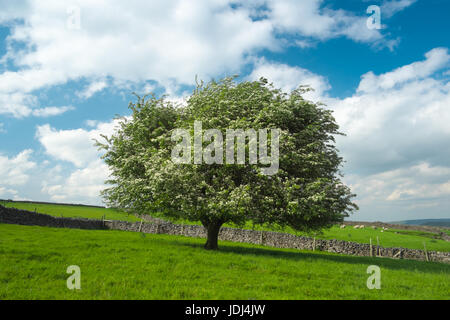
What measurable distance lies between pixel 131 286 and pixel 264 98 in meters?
16.4

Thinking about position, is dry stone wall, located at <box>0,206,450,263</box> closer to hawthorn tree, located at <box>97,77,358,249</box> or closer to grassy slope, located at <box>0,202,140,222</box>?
grassy slope, located at <box>0,202,140,222</box>

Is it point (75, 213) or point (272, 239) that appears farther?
point (75, 213)

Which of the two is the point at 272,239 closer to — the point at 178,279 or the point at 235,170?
the point at 235,170

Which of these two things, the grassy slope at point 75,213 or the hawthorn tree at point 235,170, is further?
the grassy slope at point 75,213

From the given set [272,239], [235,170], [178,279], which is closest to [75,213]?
[272,239]

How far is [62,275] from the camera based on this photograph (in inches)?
500

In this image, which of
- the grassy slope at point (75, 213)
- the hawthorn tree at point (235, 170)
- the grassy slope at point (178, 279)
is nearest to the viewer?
the grassy slope at point (178, 279)

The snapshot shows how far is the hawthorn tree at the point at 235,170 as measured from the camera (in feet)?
64.7

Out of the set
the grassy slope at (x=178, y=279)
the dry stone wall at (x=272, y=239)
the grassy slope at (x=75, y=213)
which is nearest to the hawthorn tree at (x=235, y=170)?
the grassy slope at (x=178, y=279)

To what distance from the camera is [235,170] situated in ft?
68.8

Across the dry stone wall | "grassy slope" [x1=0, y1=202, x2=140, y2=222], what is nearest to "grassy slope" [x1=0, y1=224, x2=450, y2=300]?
the dry stone wall

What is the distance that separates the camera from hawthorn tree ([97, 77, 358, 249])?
19.7m

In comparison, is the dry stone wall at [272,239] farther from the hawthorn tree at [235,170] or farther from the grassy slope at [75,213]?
the hawthorn tree at [235,170]
